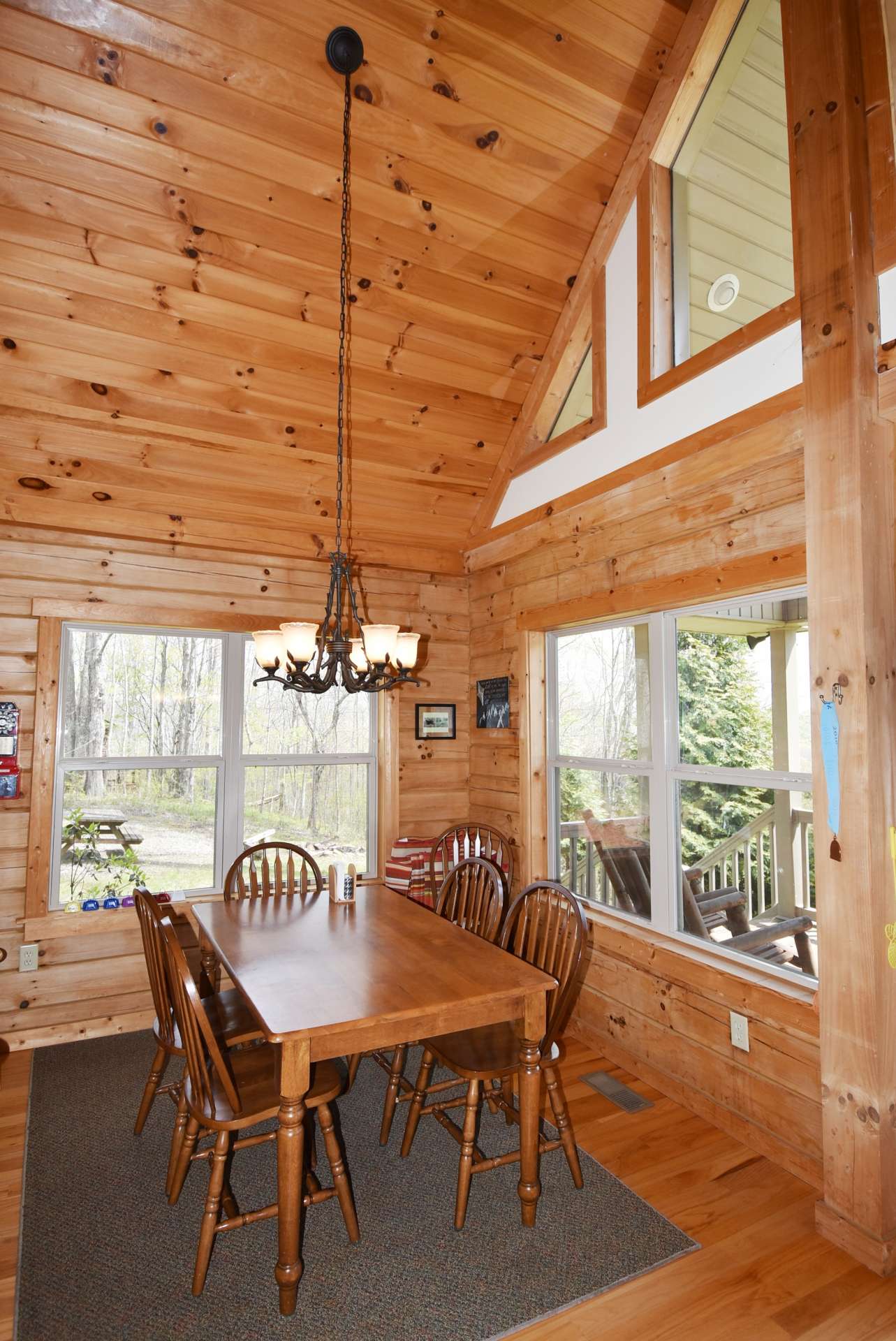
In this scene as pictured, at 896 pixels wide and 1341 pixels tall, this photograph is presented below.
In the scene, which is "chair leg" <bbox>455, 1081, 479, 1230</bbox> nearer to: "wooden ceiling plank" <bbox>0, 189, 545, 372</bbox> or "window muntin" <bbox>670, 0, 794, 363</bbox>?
"window muntin" <bbox>670, 0, 794, 363</bbox>

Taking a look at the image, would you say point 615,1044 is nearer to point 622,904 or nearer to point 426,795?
point 622,904

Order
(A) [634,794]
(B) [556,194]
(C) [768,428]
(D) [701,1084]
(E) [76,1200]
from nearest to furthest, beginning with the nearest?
(E) [76,1200]
(C) [768,428]
(D) [701,1084]
(B) [556,194]
(A) [634,794]

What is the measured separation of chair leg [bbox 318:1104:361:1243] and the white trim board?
2679mm

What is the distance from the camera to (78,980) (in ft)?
11.9

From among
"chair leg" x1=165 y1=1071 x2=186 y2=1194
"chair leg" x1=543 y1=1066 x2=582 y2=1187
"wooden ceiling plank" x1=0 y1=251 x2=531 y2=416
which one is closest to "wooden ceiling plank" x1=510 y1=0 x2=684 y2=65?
"wooden ceiling plank" x1=0 y1=251 x2=531 y2=416

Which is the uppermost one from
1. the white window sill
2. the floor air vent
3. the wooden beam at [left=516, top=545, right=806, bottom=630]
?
the wooden beam at [left=516, top=545, right=806, bottom=630]

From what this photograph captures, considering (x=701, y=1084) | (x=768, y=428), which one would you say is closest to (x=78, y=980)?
(x=701, y=1084)

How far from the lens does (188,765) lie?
4.00 metres

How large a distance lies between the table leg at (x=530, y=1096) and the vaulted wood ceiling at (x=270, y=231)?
2836 millimetres

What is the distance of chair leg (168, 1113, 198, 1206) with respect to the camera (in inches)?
88.7

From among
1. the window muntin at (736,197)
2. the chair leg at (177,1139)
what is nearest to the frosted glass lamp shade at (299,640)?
the chair leg at (177,1139)

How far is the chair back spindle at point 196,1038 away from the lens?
193 centimetres

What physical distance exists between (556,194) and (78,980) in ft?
14.1

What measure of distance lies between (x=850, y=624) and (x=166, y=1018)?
2522 mm
